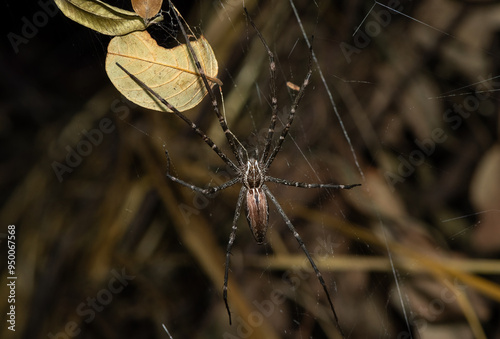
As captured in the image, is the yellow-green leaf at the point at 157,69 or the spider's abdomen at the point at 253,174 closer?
the yellow-green leaf at the point at 157,69

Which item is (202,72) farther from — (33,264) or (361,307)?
(33,264)

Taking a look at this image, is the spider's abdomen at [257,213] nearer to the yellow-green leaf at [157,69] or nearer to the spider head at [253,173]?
the spider head at [253,173]

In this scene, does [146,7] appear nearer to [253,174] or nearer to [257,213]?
[253,174]

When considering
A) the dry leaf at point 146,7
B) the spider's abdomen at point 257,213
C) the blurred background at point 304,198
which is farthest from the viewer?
the blurred background at point 304,198

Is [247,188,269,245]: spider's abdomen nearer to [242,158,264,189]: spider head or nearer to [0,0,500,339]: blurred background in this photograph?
[242,158,264,189]: spider head

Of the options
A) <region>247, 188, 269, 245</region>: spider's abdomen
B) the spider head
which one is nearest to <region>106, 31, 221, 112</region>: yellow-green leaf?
the spider head

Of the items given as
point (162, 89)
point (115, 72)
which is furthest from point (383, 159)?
point (115, 72)

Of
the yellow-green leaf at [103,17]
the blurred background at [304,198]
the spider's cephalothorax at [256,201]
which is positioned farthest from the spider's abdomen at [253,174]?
the yellow-green leaf at [103,17]
